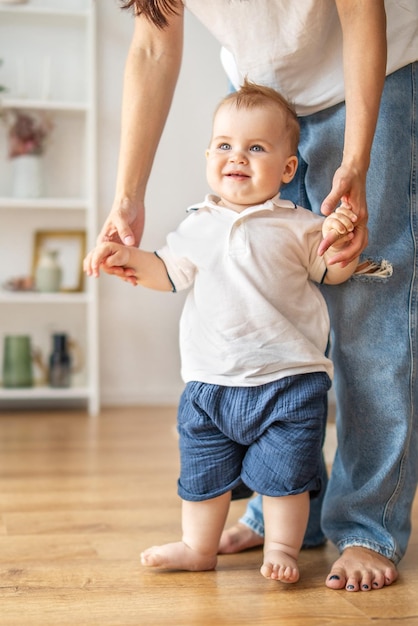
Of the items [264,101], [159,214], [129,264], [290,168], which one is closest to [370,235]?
[290,168]

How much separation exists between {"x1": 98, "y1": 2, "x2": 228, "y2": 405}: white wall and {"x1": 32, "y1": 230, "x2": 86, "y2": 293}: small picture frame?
11 centimetres

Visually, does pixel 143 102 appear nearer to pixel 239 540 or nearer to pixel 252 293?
pixel 252 293

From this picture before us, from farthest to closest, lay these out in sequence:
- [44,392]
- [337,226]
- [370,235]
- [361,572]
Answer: [44,392] → [370,235] → [361,572] → [337,226]

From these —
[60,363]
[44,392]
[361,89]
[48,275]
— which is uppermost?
[361,89]

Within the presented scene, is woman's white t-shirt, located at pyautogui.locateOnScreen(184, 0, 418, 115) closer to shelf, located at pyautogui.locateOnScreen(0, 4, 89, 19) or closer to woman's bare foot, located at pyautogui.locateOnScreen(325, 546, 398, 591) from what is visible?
woman's bare foot, located at pyautogui.locateOnScreen(325, 546, 398, 591)

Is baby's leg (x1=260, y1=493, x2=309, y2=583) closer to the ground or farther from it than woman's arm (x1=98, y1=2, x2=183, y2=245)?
closer to the ground

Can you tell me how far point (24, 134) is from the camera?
143 inches

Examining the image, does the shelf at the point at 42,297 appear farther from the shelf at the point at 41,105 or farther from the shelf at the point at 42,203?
the shelf at the point at 41,105

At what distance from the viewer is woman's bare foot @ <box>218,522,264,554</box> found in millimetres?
1554

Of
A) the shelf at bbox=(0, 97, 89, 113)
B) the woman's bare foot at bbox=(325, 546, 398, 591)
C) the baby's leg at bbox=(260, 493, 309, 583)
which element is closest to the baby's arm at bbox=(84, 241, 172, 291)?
the baby's leg at bbox=(260, 493, 309, 583)

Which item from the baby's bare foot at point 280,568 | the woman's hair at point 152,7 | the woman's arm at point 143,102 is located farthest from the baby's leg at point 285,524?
the woman's hair at point 152,7

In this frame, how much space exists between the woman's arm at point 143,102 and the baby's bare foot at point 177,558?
497 mm

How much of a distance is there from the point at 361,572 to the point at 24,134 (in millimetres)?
2715

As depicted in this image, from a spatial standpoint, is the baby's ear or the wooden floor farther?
the baby's ear
